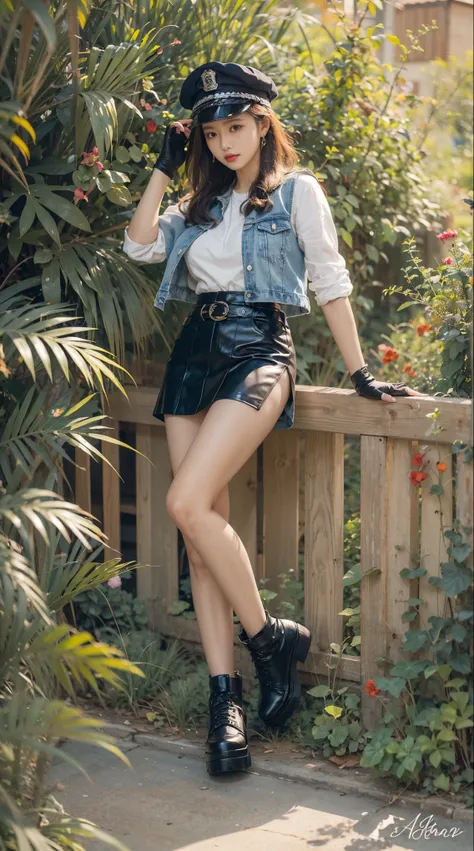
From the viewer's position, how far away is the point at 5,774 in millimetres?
2295

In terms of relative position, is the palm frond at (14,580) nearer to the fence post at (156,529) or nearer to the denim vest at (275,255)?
the denim vest at (275,255)

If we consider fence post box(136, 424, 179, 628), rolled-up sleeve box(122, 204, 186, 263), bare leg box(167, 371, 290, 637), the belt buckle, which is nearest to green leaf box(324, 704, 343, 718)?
bare leg box(167, 371, 290, 637)

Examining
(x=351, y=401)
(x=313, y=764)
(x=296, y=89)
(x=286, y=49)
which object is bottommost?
(x=313, y=764)

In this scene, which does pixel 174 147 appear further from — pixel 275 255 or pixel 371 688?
pixel 371 688

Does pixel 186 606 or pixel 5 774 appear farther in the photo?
pixel 186 606

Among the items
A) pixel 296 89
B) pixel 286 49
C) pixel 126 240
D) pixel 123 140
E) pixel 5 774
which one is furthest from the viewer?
pixel 286 49

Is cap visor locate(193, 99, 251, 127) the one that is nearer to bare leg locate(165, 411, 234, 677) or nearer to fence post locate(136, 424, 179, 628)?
bare leg locate(165, 411, 234, 677)

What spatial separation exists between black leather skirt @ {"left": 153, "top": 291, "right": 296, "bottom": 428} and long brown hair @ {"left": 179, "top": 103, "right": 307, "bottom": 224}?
29 cm

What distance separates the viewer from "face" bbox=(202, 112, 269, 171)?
2.99 metres

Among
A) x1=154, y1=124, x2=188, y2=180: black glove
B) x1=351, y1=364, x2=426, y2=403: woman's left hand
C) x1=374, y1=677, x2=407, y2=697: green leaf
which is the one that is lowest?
x1=374, y1=677, x2=407, y2=697: green leaf

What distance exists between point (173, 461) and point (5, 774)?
45.1 inches

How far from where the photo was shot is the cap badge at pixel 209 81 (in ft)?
9.75

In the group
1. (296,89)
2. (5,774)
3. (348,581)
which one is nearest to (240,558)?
(348,581)

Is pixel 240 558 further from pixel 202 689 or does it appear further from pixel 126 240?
pixel 126 240
